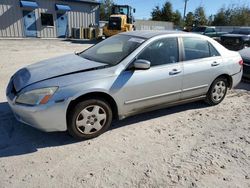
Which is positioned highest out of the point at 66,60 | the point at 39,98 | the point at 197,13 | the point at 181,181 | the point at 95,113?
the point at 197,13

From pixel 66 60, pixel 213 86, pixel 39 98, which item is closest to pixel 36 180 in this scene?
pixel 39 98

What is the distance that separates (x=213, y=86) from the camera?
4.89 meters

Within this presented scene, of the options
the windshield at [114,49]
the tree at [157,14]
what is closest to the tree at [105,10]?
the tree at [157,14]

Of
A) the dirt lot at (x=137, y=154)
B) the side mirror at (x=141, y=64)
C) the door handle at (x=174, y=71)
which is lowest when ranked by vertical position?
the dirt lot at (x=137, y=154)

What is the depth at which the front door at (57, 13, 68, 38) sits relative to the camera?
71.6 feet

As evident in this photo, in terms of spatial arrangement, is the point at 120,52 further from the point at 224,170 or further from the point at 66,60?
the point at 224,170

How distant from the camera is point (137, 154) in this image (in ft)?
10.8

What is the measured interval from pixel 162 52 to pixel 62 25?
19.9 m

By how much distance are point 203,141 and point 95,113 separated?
1723mm

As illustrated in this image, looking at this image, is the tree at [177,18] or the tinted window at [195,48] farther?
the tree at [177,18]

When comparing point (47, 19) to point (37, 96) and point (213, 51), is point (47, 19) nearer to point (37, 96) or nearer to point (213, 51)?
point (213, 51)

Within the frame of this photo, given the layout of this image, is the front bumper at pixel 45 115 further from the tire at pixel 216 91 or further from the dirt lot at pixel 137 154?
the tire at pixel 216 91

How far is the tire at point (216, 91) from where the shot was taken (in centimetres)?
491

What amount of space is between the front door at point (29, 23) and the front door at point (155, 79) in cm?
1905
